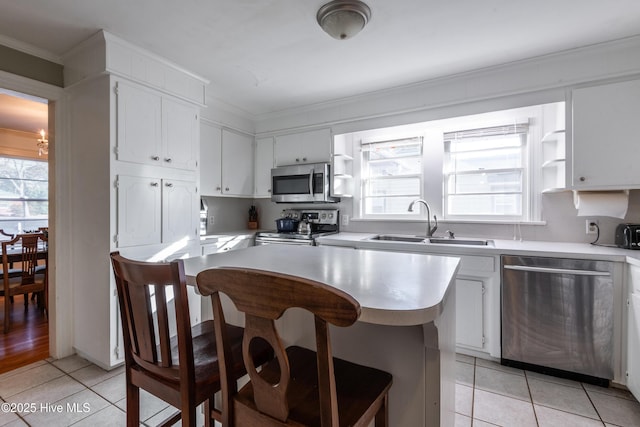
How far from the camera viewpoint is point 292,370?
3.23 ft

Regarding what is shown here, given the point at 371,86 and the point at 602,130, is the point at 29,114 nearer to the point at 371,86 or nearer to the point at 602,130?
the point at 371,86

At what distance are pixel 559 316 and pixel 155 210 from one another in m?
3.19

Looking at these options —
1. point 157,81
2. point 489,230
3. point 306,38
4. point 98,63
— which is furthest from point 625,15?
point 98,63

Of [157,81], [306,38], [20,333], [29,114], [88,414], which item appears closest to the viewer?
[88,414]

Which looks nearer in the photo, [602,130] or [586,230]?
→ [602,130]

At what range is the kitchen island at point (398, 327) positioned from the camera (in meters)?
0.79

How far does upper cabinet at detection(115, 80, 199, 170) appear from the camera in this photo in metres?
2.26

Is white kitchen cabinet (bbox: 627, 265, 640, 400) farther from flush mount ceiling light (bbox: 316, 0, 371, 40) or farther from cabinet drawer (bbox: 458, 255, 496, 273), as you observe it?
flush mount ceiling light (bbox: 316, 0, 371, 40)

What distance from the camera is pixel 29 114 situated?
4.00 m

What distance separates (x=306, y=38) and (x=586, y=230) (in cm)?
280

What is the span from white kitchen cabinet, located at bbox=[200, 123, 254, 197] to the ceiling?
0.84m

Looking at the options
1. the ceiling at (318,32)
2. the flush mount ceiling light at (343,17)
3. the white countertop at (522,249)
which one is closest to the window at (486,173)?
the white countertop at (522,249)

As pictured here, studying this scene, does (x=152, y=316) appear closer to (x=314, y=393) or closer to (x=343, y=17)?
(x=314, y=393)

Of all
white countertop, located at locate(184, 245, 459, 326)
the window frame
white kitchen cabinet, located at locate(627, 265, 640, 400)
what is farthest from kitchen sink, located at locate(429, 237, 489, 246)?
white countertop, located at locate(184, 245, 459, 326)
